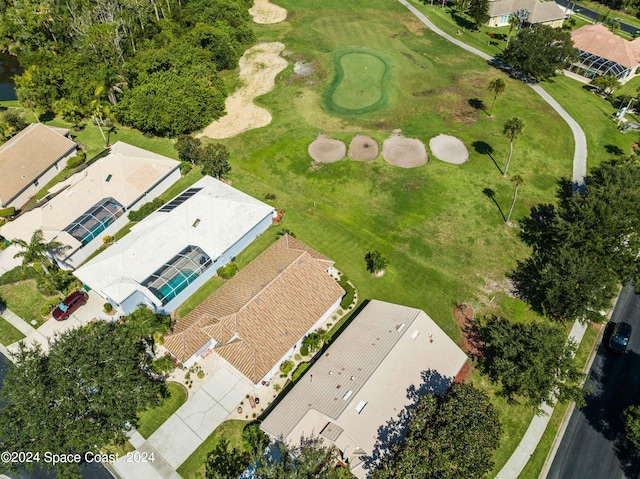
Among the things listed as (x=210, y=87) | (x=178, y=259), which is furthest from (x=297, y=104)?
(x=178, y=259)

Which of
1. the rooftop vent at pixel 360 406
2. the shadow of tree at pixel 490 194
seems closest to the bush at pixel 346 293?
the rooftop vent at pixel 360 406

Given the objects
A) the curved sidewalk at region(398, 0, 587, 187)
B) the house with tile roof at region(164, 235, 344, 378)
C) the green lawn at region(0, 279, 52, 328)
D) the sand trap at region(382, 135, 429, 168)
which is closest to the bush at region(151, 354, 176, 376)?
the house with tile roof at region(164, 235, 344, 378)

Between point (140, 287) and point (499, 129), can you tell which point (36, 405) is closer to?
point (140, 287)

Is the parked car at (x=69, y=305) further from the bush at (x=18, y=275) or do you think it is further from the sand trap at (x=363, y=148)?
the sand trap at (x=363, y=148)

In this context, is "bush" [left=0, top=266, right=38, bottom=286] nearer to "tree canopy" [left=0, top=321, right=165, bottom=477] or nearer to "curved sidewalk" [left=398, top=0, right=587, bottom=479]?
"tree canopy" [left=0, top=321, right=165, bottom=477]

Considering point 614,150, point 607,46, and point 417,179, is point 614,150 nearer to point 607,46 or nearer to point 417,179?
point 607,46
